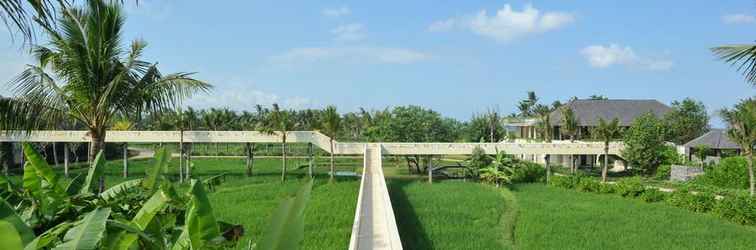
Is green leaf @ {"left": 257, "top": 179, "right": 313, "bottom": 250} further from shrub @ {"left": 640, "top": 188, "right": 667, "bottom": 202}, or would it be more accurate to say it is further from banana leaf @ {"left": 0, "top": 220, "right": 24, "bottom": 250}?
shrub @ {"left": 640, "top": 188, "right": 667, "bottom": 202}

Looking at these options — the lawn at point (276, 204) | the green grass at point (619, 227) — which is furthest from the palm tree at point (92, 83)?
the green grass at point (619, 227)

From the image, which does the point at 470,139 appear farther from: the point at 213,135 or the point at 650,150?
the point at 213,135

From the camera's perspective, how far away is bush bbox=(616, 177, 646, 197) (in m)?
18.0

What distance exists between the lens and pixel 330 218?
1312 centimetres

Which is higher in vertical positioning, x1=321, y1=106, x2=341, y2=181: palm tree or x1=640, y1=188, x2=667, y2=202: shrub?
x1=321, y1=106, x2=341, y2=181: palm tree

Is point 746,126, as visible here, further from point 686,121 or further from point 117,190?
point 117,190

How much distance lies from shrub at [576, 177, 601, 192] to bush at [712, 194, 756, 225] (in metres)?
5.41

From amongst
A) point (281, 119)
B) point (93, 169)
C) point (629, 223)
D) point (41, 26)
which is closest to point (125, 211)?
point (93, 169)

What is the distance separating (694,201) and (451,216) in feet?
21.6

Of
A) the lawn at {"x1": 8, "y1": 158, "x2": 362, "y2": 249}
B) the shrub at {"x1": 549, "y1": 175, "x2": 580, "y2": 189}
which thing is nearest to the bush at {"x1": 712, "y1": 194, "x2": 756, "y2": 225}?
the shrub at {"x1": 549, "y1": 175, "x2": 580, "y2": 189}

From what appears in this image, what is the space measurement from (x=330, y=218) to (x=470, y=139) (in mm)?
32018

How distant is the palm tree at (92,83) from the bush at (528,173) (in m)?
18.8

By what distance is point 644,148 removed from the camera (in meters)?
24.3

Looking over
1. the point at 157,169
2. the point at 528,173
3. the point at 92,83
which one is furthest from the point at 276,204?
the point at 528,173
